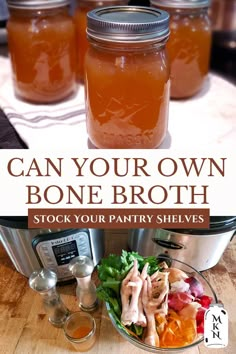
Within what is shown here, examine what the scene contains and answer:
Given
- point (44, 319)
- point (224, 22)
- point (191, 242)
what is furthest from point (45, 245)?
point (224, 22)

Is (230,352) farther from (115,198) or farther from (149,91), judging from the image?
(149,91)

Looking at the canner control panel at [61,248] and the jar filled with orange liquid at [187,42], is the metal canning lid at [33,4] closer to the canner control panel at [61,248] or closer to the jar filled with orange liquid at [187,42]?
the jar filled with orange liquid at [187,42]

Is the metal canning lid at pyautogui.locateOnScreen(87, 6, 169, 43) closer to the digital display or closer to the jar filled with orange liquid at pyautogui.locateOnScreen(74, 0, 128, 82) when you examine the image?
the jar filled with orange liquid at pyautogui.locateOnScreen(74, 0, 128, 82)

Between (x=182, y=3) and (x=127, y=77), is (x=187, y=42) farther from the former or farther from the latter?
(x=127, y=77)

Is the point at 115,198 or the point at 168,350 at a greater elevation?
the point at 115,198

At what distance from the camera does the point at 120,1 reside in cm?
72

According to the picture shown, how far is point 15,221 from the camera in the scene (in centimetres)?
66

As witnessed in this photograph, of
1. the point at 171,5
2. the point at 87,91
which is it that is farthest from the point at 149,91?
the point at 171,5

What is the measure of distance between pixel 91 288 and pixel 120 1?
1.74ft

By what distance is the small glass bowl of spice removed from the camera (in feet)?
2.10

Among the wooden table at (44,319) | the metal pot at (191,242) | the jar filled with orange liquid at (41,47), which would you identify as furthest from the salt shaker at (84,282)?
the jar filled with orange liquid at (41,47)

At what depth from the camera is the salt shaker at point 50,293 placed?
64 cm

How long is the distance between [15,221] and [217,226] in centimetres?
35

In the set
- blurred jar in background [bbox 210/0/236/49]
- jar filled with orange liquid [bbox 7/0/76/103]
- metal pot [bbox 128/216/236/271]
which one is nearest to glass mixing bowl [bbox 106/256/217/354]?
metal pot [bbox 128/216/236/271]
